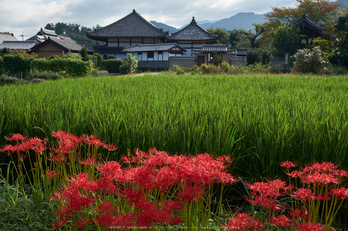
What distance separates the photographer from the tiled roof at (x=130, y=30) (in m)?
33.8

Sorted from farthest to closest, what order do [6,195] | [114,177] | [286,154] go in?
[286,154], [6,195], [114,177]

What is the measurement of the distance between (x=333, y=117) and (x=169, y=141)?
1.55 m

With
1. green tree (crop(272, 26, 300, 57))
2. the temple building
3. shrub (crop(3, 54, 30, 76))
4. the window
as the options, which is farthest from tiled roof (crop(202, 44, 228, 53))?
shrub (crop(3, 54, 30, 76))

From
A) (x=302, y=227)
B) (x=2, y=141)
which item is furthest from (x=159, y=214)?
(x=2, y=141)

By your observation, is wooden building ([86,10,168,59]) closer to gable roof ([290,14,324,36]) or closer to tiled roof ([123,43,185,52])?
tiled roof ([123,43,185,52])

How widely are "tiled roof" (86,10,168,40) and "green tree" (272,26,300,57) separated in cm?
1451

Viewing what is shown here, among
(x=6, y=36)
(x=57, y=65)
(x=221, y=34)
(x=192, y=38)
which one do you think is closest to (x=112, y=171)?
(x=57, y=65)

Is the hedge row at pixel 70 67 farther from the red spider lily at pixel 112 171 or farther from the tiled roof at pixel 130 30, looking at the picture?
the tiled roof at pixel 130 30

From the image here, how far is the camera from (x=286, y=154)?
2088 millimetres

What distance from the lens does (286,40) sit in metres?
25.5

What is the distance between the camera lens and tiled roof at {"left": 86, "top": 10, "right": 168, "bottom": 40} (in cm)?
3375

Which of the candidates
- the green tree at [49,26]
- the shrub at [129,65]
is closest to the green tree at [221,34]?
the shrub at [129,65]

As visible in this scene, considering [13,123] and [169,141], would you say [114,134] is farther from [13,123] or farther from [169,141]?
[13,123]

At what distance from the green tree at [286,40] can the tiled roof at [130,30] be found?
47.6 ft
